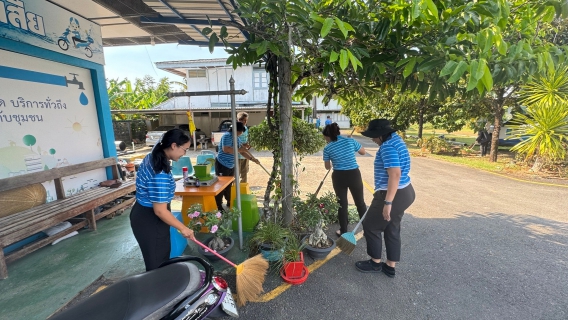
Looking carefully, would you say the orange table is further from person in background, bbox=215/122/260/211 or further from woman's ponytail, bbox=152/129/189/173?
woman's ponytail, bbox=152/129/189/173

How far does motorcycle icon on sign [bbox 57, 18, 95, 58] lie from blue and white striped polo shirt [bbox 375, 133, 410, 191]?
5.06m

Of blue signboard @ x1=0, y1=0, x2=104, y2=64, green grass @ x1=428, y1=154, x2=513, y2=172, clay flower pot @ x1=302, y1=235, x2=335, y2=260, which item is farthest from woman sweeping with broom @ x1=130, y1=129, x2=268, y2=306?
green grass @ x1=428, y1=154, x2=513, y2=172

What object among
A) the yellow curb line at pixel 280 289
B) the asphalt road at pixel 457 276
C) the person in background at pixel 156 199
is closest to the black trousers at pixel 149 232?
the person in background at pixel 156 199

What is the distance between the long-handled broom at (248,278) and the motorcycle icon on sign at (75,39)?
4.14 m

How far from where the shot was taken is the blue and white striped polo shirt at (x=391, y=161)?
2600mm

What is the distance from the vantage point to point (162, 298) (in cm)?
155

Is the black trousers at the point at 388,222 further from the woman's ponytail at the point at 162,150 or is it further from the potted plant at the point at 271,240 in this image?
the woman's ponytail at the point at 162,150

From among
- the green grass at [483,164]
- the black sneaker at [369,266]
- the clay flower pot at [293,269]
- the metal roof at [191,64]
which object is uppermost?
the metal roof at [191,64]

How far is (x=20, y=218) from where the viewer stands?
3.15 m

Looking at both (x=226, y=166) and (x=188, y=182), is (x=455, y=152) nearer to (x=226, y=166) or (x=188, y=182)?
(x=226, y=166)

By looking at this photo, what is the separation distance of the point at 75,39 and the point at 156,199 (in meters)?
4.00

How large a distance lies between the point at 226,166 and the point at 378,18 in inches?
131

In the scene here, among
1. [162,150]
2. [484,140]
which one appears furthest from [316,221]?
[484,140]

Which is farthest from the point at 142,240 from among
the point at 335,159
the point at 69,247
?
the point at 335,159
